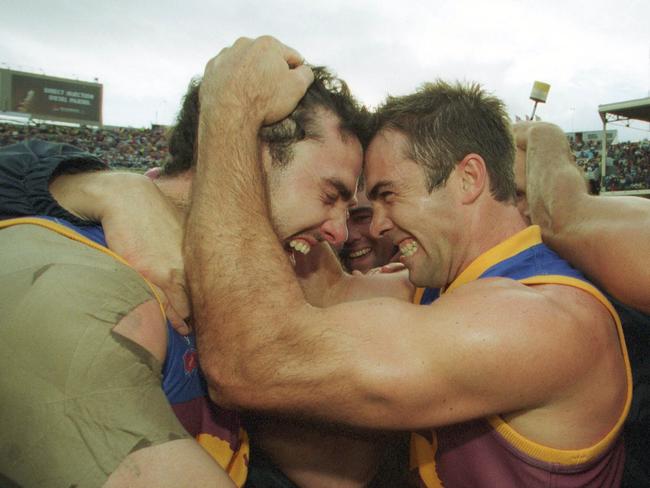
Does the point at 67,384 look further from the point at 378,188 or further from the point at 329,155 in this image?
the point at 378,188

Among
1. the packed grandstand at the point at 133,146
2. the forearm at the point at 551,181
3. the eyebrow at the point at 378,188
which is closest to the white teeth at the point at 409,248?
the eyebrow at the point at 378,188

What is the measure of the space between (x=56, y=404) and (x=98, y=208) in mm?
761

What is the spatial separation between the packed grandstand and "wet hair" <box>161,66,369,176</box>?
30.0 meters

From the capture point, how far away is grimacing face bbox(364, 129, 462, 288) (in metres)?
2.44

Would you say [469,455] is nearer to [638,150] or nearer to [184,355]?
[184,355]

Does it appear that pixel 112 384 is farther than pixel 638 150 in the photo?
No

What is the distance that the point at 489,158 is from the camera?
2498 millimetres

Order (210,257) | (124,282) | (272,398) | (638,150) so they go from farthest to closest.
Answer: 1. (638,150)
2. (210,257)
3. (272,398)
4. (124,282)

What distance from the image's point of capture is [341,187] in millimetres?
2490

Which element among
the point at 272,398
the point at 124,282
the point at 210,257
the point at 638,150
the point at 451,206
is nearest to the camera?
the point at 124,282

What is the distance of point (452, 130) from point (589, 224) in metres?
0.86

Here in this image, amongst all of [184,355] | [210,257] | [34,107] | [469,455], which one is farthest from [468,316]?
[34,107]

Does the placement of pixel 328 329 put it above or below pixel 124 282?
below

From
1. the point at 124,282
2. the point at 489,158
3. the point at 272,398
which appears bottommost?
the point at 272,398
